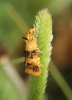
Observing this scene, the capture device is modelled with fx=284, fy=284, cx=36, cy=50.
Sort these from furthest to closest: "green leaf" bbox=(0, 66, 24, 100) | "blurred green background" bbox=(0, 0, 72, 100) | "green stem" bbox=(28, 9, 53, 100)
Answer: "blurred green background" bbox=(0, 0, 72, 100) < "green leaf" bbox=(0, 66, 24, 100) < "green stem" bbox=(28, 9, 53, 100)

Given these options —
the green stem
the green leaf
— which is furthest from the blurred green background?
the green stem

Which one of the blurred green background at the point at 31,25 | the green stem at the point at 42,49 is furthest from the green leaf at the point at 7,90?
the green stem at the point at 42,49

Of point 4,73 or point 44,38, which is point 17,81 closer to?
point 4,73

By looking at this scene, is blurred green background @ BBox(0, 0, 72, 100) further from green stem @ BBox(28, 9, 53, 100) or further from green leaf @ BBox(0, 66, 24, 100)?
green stem @ BBox(28, 9, 53, 100)

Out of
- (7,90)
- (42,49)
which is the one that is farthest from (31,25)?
(42,49)

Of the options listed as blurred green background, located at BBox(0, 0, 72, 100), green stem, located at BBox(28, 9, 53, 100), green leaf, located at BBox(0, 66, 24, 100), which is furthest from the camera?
blurred green background, located at BBox(0, 0, 72, 100)

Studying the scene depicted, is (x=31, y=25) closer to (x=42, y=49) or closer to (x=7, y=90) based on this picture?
(x=7, y=90)

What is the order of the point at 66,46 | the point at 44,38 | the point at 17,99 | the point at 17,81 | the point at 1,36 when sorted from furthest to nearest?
the point at 66,46 → the point at 1,36 → the point at 17,81 → the point at 17,99 → the point at 44,38

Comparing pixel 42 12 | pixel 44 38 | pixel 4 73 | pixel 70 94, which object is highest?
pixel 42 12

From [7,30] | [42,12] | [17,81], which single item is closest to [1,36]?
[7,30]
